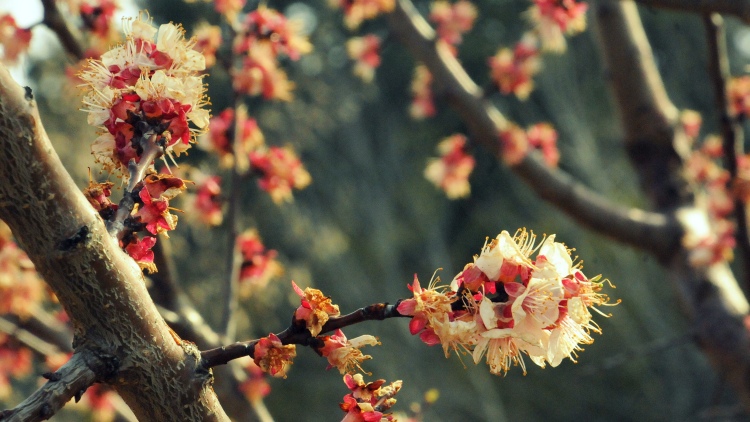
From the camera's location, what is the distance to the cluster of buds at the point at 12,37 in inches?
90.4

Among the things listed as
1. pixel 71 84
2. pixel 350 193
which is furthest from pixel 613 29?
pixel 350 193

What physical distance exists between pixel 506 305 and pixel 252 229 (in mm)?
1908

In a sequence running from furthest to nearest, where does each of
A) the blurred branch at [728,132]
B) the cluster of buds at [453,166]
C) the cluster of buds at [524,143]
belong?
the cluster of buds at [453,166] → the cluster of buds at [524,143] → the blurred branch at [728,132]

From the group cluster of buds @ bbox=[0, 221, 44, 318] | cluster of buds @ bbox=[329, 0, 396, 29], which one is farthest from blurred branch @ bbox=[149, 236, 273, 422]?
cluster of buds @ bbox=[329, 0, 396, 29]

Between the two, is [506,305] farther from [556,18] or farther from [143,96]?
[556,18]

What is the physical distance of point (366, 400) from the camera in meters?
1.17

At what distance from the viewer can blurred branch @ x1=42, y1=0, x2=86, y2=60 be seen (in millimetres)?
2117

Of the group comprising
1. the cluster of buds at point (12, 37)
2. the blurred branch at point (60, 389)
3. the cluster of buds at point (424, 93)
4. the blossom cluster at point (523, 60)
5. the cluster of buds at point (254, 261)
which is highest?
the cluster of buds at point (424, 93)

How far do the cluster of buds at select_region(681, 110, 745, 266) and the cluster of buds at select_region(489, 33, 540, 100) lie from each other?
2.37 ft

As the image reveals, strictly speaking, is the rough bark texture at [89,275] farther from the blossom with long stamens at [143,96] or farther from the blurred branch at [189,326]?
the blurred branch at [189,326]

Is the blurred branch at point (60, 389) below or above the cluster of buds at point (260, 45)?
below

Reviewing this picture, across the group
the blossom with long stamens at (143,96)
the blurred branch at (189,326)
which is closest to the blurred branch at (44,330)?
the blurred branch at (189,326)

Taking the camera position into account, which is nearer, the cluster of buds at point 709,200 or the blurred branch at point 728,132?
the blurred branch at point 728,132

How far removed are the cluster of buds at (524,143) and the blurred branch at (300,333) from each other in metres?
2.25
